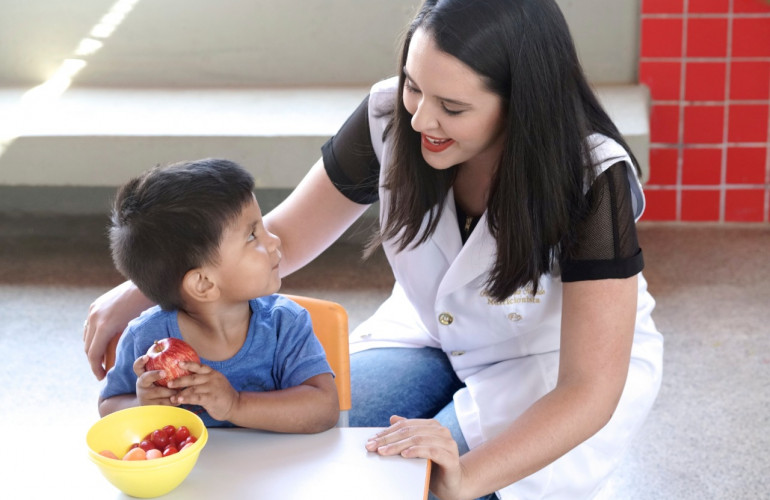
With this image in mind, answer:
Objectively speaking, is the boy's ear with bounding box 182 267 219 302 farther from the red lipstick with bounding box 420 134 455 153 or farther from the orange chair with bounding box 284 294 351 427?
the red lipstick with bounding box 420 134 455 153

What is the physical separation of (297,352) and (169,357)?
0.23 metres

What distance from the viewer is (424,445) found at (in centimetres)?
115

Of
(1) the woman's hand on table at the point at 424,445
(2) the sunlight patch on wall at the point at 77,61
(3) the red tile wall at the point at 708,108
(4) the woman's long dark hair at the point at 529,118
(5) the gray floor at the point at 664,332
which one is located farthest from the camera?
(2) the sunlight patch on wall at the point at 77,61

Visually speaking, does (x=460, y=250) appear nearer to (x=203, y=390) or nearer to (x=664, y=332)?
(x=203, y=390)

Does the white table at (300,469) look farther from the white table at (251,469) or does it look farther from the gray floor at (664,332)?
the gray floor at (664,332)

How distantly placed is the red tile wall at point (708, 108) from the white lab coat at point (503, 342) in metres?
2.08

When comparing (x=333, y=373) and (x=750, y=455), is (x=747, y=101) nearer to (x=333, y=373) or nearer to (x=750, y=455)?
(x=750, y=455)

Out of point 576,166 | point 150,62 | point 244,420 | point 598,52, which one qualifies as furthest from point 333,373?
point 150,62

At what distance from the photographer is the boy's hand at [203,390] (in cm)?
117

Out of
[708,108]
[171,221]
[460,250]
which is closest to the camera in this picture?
[171,221]

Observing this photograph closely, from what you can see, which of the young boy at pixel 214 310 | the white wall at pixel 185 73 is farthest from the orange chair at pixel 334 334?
the white wall at pixel 185 73

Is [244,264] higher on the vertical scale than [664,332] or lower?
higher

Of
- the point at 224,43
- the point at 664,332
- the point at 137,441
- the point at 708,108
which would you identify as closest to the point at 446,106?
the point at 137,441

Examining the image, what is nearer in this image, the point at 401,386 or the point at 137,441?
the point at 137,441
